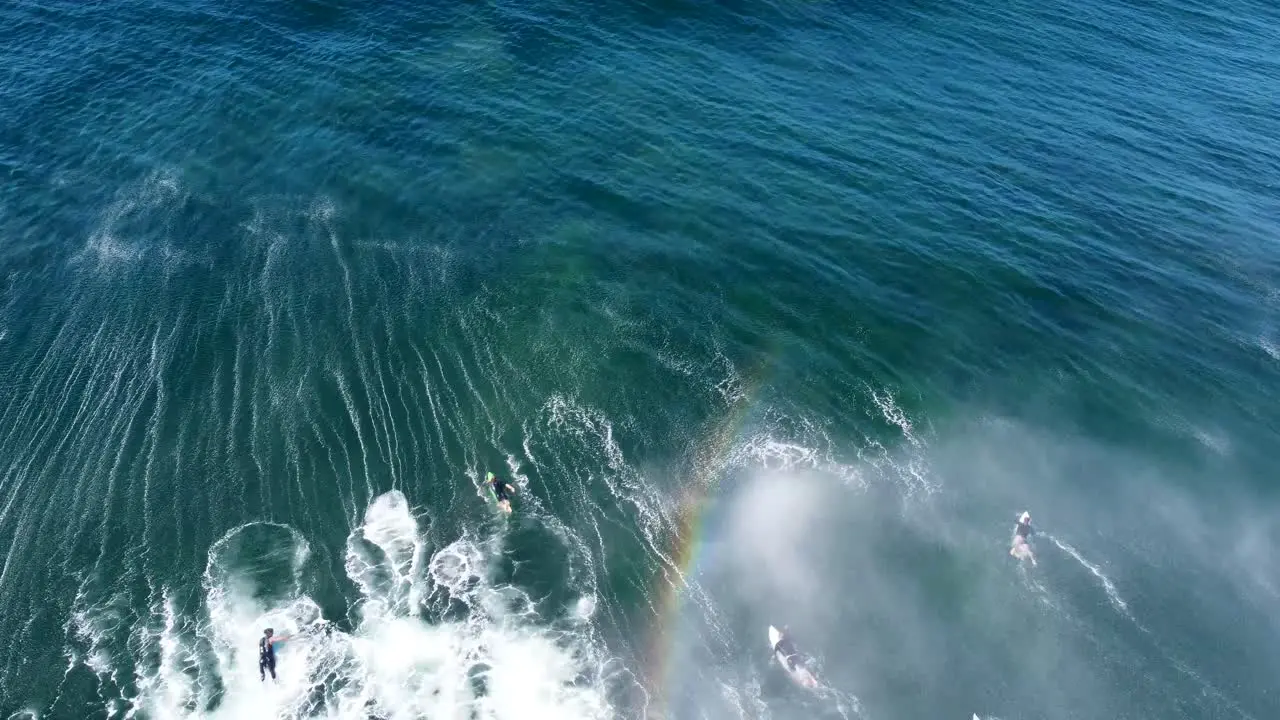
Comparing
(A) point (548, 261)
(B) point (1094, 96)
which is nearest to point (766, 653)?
(A) point (548, 261)

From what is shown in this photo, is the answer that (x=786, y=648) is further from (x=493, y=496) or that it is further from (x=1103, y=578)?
(x=1103, y=578)

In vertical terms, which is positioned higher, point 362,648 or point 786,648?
point 786,648

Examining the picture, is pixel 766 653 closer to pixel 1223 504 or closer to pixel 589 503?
pixel 589 503

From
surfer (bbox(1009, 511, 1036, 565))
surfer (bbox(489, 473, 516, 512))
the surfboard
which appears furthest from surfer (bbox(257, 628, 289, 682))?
surfer (bbox(1009, 511, 1036, 565))

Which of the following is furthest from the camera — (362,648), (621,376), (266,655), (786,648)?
(621,376)

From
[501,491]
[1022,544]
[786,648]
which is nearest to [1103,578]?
[1022,544]

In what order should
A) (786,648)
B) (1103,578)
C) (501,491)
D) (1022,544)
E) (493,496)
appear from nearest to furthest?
(786,648) → (1103,578) → (1022,544) → (501,491) → (493,496)

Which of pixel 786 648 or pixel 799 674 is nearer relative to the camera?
pixel 799 674

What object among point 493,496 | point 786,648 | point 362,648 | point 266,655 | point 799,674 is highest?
point 493,496
